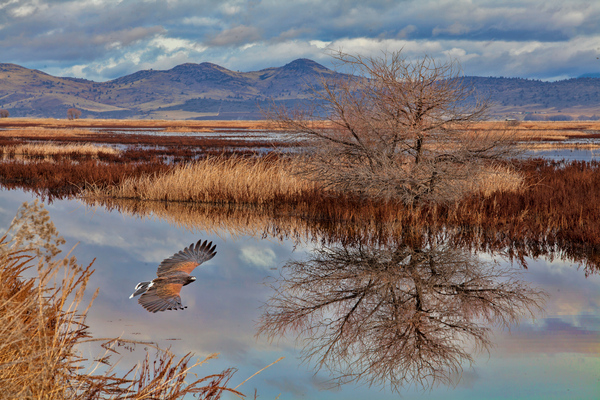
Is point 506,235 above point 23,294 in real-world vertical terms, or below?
below

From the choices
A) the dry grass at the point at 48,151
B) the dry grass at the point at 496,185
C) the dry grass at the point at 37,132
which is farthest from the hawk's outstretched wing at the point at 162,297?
the dry grass at the point at 37,132

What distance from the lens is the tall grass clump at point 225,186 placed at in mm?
14594

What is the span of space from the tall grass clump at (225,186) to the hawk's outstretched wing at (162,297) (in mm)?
7331

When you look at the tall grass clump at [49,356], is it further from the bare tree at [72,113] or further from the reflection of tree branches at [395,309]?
the bare tree at [72,113]

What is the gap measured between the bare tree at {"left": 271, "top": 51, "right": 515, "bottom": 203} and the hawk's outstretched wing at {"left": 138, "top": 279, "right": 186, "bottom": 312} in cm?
576

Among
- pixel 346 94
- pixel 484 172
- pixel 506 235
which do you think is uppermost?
pixel 346 94

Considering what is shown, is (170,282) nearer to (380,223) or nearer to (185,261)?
(185,261)

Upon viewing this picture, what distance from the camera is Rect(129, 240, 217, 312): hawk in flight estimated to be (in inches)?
250

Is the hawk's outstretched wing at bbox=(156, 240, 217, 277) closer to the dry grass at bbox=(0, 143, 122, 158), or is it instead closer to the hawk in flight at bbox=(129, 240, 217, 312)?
the hawk in flight at bbox=(129, 240, 217, 312)

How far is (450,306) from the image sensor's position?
652cm

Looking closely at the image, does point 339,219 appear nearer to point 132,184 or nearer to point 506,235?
point 506,235

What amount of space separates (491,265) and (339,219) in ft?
14.2

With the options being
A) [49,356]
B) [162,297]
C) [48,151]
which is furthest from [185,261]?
[48,151]

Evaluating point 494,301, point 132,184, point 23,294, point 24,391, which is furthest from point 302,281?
point 132,184
